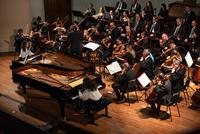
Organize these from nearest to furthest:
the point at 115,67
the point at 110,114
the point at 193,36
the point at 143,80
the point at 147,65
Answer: the point at 143,80, the point at 110,114, the point at 115,67, the point at 147,65, the point at 193,36

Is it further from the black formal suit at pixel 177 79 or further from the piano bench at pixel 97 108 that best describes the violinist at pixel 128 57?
the piano bench at pixel 97 108

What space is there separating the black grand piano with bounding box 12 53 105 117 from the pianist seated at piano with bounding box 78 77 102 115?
22 centimetres

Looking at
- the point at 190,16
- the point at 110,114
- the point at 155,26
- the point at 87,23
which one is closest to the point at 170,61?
the point at 110,114

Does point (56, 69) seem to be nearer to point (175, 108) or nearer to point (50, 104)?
point (50, 104)

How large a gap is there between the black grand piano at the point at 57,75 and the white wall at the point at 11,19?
5.46 meters

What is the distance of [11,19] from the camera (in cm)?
1598

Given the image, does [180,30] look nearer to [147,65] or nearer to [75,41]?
[147,65]

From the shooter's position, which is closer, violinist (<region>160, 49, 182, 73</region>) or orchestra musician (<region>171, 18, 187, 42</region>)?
violinist (<region>160, 49, 182, 73</region>)

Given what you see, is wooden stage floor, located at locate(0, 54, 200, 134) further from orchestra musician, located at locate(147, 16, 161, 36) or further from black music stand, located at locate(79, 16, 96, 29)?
black music stand, located at locate(79, 16, 96, 29)

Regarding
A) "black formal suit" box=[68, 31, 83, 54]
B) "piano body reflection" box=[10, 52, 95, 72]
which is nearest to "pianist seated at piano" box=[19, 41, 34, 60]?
"piano body reflection" box=[10, 52, 95, 72]

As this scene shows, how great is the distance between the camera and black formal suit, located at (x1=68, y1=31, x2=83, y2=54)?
12594 millimetres

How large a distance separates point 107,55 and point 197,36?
3342 millimetres

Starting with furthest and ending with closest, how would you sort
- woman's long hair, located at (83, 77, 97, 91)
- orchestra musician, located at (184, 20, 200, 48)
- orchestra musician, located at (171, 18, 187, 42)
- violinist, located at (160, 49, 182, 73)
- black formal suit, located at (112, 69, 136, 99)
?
1. orchestra musician, located at (171, 18, 187, 42)
2. orchestra musician, located at (184, 20, 200, 48)
3. violinist, located at (160, 49, 182, 73)
4. black formal suit, located at (112, 69, 136, 99)
5. woman's long hair, located at (83, 77, 97, 91)

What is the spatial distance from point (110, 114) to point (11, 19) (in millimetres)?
7890
